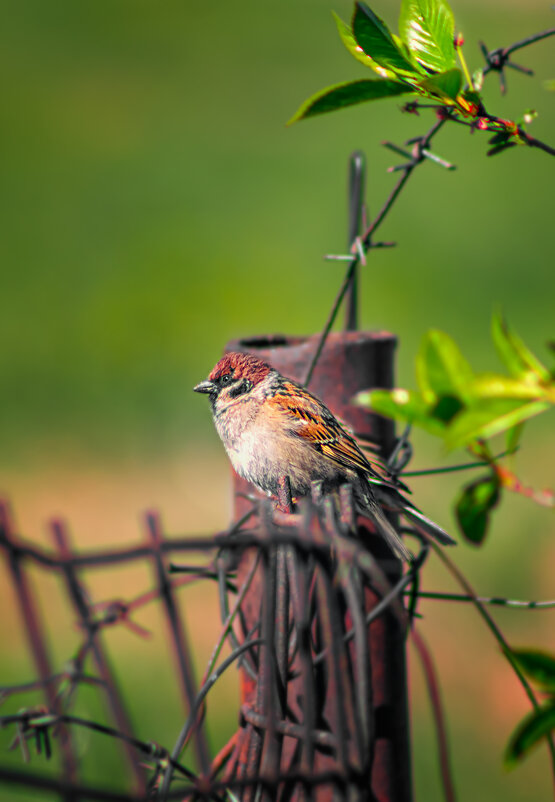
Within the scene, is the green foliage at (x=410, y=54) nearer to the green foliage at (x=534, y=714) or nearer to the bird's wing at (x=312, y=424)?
the green foliage at (x=534, y=714)

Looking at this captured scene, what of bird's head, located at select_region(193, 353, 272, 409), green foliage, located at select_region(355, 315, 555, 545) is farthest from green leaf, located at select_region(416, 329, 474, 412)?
bird's head, located at select_region(193, 353, 272, 409)

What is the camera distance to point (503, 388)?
0.99m

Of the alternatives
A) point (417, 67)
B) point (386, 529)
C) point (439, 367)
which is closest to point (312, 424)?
point (386, 529)

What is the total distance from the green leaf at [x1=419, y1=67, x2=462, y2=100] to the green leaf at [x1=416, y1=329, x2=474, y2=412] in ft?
1.18

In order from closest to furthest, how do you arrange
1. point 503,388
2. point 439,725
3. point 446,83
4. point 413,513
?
point 503,388 → point 446,83 → point 439,725 → point 413,513

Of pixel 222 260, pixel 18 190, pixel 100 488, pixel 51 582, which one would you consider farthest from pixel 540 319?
pixel 18 190

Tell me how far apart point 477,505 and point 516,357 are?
326mm

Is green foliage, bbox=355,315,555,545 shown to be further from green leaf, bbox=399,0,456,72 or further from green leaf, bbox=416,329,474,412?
green leaf, bbox=399,0,456,72

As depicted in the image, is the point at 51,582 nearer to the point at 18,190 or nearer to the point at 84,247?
the point at 84,247

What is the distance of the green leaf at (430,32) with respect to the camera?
Answer: 1237mm

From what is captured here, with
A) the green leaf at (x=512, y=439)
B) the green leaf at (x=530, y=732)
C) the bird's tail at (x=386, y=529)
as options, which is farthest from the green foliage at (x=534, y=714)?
the bird's tail at (x=386, y=529)

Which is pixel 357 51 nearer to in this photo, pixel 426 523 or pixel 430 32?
pixel 430 32

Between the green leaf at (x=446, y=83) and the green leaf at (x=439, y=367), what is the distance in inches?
14.2

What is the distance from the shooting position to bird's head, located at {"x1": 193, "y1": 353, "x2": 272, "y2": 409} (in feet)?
A: 7.35
